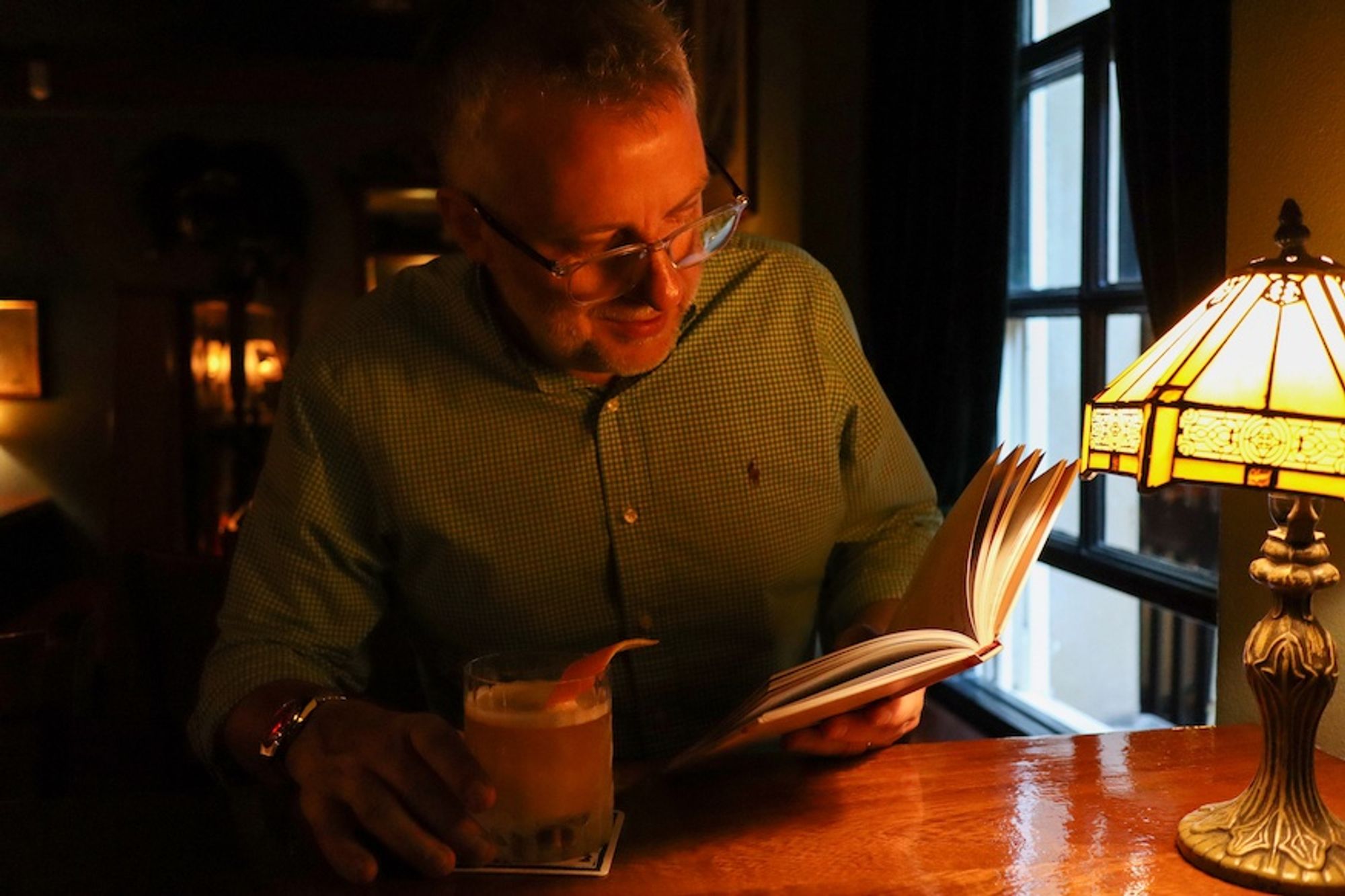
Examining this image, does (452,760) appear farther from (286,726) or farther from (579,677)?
(286,726)

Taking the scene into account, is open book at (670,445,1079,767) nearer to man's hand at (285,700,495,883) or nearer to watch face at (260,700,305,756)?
man's hand at (285,700,495,883)

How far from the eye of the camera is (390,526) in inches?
50.4

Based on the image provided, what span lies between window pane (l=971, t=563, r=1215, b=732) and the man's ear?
176 cm

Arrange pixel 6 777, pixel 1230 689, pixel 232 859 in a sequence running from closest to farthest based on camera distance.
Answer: pixel 232 859 → pixel 1230 689 → pixel 6 777

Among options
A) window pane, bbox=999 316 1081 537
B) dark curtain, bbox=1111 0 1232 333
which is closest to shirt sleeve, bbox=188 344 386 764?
dark curtain, bbox=1111 0 1232 333

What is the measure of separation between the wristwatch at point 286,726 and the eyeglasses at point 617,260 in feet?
1.44

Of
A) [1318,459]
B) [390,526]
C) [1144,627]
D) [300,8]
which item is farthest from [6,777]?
[300,8]

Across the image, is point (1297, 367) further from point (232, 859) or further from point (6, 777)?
point (6, 777)

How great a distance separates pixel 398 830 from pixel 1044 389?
8.60 ft

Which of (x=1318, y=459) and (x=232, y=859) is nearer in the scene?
(x=1318, y=459)

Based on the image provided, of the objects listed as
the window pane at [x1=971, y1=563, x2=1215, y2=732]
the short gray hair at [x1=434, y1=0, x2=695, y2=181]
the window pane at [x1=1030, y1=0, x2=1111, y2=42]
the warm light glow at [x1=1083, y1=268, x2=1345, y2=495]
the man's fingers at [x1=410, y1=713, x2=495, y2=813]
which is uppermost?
the window pane at [x1=1030, y1=0, x2=1111, y2=42]

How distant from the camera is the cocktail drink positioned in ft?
2.61

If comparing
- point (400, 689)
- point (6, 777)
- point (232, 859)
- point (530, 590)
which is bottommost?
point (6, 777)

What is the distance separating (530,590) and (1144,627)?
78.6 inches
